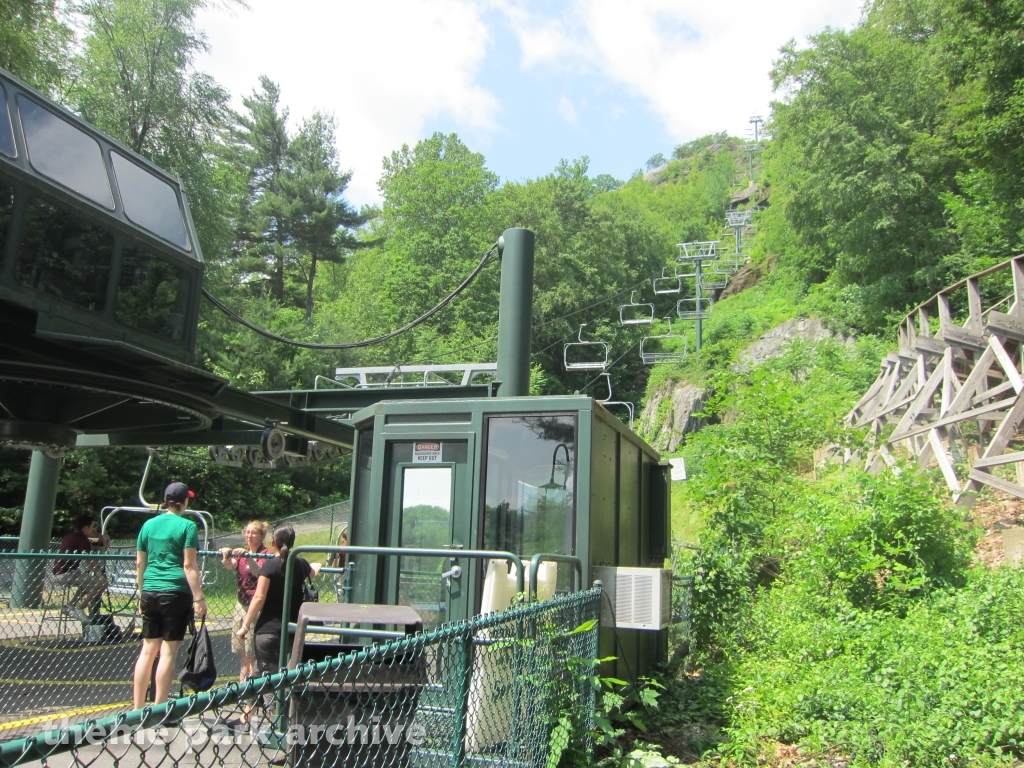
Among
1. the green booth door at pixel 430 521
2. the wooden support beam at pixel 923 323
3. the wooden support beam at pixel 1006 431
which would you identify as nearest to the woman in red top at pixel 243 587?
the green booth door at pixel 430 521

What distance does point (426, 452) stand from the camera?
619 cm

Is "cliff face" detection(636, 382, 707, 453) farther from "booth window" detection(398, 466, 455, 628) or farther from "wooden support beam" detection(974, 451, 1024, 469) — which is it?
"booth window" detection(398, 466, 455, 628)

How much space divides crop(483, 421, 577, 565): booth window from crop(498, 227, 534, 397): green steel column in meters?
2.44

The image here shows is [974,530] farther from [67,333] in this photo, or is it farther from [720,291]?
[720,291]

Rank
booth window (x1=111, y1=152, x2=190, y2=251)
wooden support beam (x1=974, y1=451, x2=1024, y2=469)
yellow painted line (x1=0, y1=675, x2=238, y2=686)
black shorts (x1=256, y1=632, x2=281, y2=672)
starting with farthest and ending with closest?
wooden support beam (x1=974, y1=451, x2=1024, y2=469)
booth window (x1=111, y1=152, x2=190, y2=251)
yellow painted line (x1=0, y1=675, x2=238, y2=686)
black shorts (x1=256, y1=632, x2=281, y2=672)

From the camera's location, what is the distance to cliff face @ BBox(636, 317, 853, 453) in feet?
120

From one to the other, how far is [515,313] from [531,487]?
121 inches

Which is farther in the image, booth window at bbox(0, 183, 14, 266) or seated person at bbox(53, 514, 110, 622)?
seated person at bbox(53, 514, 110, 622)

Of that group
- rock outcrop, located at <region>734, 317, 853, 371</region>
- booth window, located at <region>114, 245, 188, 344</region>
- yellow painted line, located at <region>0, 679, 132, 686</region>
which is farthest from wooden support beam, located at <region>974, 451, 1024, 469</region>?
→ rock outcrop, located at <region>734, 317, 853, 371</region>

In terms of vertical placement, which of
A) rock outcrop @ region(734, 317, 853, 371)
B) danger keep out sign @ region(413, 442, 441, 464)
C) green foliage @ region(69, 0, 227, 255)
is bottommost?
danger keep out sign @ region(413, 442, 441, 464)

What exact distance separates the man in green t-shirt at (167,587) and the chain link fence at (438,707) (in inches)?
45.1

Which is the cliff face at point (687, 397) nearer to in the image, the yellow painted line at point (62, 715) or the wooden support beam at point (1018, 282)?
the wooden support beam at point (1018, 282)

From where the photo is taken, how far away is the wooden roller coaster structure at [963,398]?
1220cm

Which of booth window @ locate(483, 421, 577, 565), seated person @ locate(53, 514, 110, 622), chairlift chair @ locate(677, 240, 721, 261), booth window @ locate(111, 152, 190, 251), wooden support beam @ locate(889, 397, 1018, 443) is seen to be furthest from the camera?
chairlift chair @ locate(677, 240, 721, 261)
